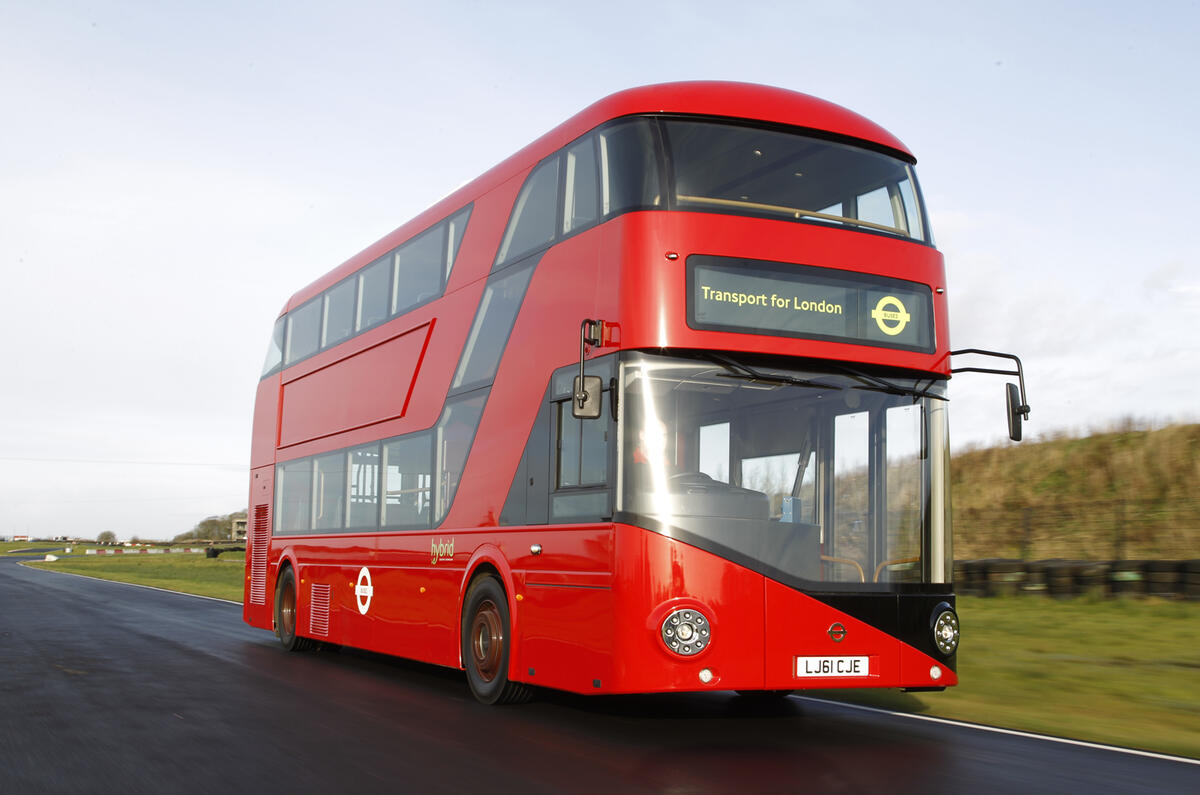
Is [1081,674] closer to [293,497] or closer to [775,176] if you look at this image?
[775,176]

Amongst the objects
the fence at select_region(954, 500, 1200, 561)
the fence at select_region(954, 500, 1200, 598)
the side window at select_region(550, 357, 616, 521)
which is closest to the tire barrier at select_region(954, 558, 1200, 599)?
the fence at select_region(954, 500, 1200, 598)

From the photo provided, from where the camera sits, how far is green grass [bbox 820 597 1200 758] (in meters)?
9.12

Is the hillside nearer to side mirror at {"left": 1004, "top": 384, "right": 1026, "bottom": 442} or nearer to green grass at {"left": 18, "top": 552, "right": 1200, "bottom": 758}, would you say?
green grass at {"left": 18, "top": 552, "right": 1200, "bottom": 758}

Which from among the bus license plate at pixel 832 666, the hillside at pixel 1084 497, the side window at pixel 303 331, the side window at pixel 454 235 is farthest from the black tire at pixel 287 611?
the hillside at pixel 1084 497

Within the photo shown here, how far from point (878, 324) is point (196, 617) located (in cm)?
1689

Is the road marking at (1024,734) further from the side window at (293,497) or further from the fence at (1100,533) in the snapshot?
the fence at (1100,533)

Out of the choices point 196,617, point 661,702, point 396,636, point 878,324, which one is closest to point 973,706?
point 661,702

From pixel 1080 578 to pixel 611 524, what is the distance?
12.5 m

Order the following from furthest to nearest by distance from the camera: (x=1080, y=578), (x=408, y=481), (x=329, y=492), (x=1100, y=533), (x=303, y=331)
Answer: (x=1100, y=533) → (x=1080, y=578) → (x=303, y=331) → (x=329, y=492) → (x=408, y=481)

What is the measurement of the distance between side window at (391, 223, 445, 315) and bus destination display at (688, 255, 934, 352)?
4224 millimetres

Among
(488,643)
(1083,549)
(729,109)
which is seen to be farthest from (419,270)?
(1083,549)

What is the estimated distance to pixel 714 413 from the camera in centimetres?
810

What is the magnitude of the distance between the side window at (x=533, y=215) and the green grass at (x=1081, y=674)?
4975mm

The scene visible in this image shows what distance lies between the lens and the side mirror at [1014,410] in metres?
8.69
